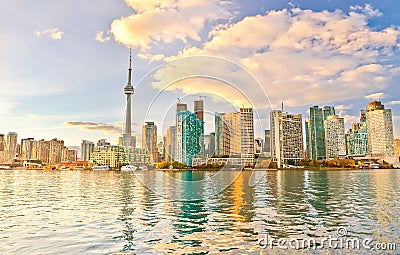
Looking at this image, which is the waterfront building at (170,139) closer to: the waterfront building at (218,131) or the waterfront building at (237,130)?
the waterfront building at (218,131)

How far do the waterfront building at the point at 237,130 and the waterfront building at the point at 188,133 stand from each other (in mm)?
2320

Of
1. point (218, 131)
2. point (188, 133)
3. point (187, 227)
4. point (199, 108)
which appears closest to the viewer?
point (187, 227)

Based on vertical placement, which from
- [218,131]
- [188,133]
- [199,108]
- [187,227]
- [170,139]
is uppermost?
[199,108]

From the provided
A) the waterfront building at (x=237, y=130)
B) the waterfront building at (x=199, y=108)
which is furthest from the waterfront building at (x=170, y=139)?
the waterfront building at (x=237, y=130)

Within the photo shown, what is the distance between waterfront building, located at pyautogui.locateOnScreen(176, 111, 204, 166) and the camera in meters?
24.0

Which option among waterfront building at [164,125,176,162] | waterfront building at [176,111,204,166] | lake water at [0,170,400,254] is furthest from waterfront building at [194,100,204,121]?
lake water at [0,170,400,254]

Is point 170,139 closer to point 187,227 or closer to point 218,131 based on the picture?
point 218,131

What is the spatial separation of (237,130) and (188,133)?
13.6ft

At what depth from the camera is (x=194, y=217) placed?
1908cm

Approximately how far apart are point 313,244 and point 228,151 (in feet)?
44.4

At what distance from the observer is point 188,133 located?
2617cm

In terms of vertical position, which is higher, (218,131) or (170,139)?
(218,131)

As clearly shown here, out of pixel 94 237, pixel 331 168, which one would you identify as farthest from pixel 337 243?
pixel 331 168

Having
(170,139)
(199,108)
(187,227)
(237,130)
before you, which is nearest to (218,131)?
(237,130)
